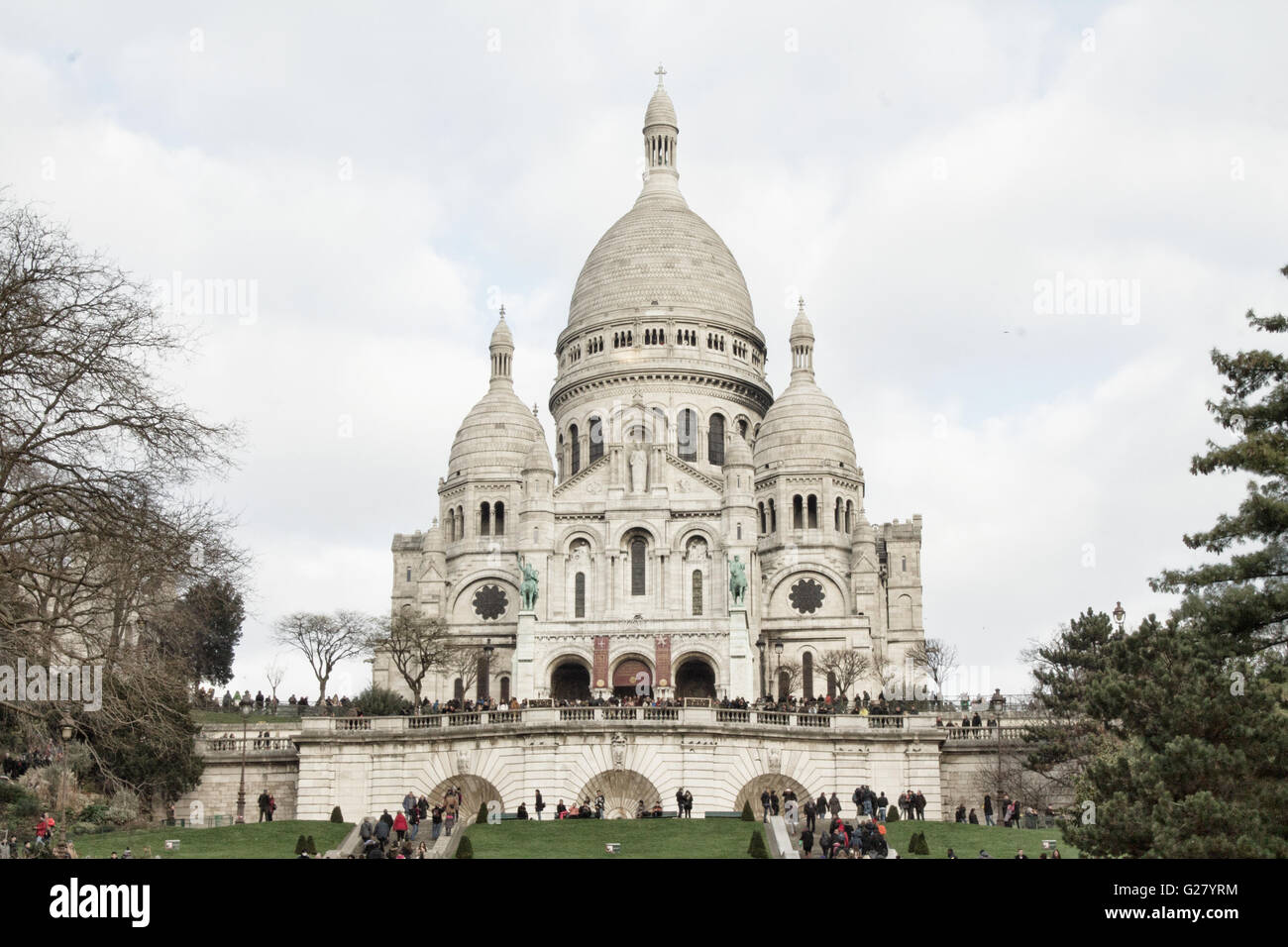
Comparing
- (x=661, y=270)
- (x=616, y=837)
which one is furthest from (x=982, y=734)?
(x=661, y=270)

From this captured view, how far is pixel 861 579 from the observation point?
91250 millimetres

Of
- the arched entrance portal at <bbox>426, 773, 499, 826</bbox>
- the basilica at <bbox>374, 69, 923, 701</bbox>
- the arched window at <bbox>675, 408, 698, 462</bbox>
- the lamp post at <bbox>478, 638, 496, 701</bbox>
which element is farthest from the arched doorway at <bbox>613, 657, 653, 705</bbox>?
the arched entrance portal at <bbox>426, 773, 499, 826</bbox>

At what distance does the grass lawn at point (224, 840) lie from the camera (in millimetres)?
41344

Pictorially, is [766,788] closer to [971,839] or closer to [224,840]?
[971,839]

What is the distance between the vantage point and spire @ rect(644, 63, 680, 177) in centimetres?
11781

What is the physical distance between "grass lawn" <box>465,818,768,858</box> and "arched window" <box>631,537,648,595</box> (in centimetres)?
3869

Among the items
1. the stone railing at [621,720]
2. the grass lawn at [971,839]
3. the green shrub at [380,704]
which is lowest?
the grass lawn at [971,839]

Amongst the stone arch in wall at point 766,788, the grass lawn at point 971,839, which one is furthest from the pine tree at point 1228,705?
the stone arch in wall at point 766,788

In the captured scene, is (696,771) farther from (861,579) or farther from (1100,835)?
(861,579)

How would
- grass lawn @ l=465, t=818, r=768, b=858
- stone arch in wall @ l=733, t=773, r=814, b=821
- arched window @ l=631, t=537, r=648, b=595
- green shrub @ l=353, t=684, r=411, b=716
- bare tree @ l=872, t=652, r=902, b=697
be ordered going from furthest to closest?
bare tree @ l=872, t=652, r=902, b=697, arched window @ l=631, t=537, r=648, b=595, green shrub @ l=353, t=684, r=411, b=716, stone arch in wall @ l=733, t=773, r=814, b=821, grass lawn @ l=465, t=818, r=768, b=858

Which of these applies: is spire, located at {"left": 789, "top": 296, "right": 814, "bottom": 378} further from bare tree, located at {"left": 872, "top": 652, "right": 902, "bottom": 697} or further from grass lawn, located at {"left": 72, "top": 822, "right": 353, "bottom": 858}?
grass lawn, located at {"left": 72, "top": 822, "right": 353, "bottom": 858}

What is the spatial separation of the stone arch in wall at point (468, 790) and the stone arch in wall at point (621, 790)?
123 inches

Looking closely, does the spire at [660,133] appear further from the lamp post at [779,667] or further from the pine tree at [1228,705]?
the pine tree at [1228,705]
